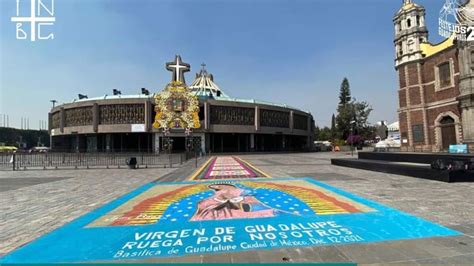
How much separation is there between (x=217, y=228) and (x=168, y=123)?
46057 millimetres

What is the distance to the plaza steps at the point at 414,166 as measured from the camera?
34.9 ft

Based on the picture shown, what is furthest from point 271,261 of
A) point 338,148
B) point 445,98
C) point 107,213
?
point 338,148

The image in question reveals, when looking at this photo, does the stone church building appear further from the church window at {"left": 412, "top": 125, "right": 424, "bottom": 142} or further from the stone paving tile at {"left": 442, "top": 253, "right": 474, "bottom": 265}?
the stone paving tile at {"left": 442, "top": 253, "right": 474, "bottom": 265}

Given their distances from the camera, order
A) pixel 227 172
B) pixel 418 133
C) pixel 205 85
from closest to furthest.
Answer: pixel 227 172 → pixel 418 133 → pixel 205 85

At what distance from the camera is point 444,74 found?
3516 centimetres

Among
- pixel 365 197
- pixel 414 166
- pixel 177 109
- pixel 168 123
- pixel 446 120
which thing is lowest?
pixel 365 197

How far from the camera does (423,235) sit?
4.69 meters

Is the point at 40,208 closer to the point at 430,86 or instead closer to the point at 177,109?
the point at 177,109

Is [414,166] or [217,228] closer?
[217,228]

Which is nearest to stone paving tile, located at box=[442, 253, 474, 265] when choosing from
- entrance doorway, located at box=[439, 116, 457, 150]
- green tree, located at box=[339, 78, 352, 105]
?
entrance doorway, located at box=[439, 116, 457, 150]

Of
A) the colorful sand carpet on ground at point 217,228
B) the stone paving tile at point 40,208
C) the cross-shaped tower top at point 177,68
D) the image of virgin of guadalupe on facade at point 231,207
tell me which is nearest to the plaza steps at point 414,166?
the colorful sand carpet on ground at point 217,228

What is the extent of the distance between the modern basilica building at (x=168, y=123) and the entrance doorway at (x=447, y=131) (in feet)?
103

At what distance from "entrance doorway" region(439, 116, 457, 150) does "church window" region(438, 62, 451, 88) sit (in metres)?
4.60

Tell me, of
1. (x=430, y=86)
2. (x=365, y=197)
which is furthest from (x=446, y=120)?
(x=365, y=197)
